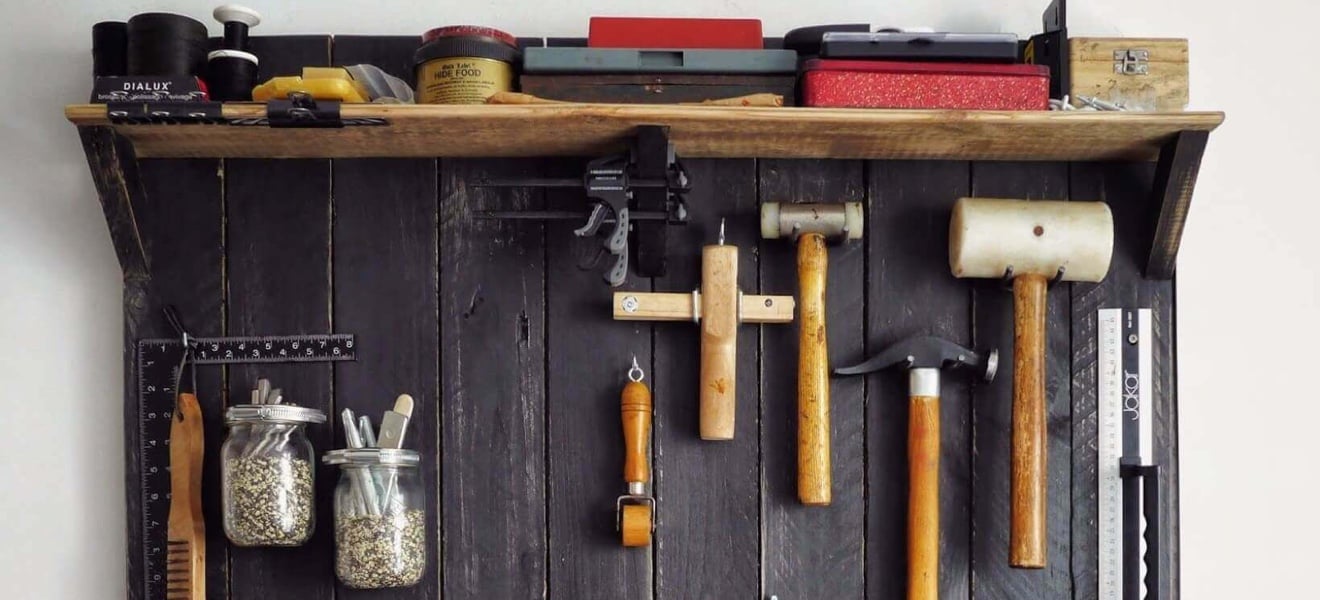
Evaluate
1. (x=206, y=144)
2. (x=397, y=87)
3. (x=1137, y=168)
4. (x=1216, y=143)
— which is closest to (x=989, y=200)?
(x=1137, y=168)

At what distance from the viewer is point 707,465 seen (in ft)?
5.89

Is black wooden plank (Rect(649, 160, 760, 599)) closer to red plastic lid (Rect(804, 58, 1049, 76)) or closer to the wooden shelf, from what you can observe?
the wooden shelf

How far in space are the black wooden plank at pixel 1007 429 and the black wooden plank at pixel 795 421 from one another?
0.54 ft

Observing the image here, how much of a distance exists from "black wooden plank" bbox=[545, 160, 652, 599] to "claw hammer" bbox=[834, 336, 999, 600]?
1.07ft

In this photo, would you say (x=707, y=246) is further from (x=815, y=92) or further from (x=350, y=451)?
(x=350, y=451)

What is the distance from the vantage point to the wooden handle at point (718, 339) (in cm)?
174

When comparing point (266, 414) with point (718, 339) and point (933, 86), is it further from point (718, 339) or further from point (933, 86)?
point (933, 86)

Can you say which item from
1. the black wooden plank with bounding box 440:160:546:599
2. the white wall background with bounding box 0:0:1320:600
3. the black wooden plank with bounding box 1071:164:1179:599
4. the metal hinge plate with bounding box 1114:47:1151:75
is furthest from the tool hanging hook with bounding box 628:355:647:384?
the metal hinge plate with bounding box 1114:47:1151:75

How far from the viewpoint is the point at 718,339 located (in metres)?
1.74

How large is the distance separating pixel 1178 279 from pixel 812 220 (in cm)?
54

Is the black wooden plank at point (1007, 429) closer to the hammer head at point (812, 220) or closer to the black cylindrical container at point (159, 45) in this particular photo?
the hammer head at point (812, 220)

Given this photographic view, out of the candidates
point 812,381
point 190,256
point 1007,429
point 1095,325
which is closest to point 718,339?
point 812,381

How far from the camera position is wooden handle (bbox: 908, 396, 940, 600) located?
1732 mm

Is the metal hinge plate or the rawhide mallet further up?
the metal hinge plate
